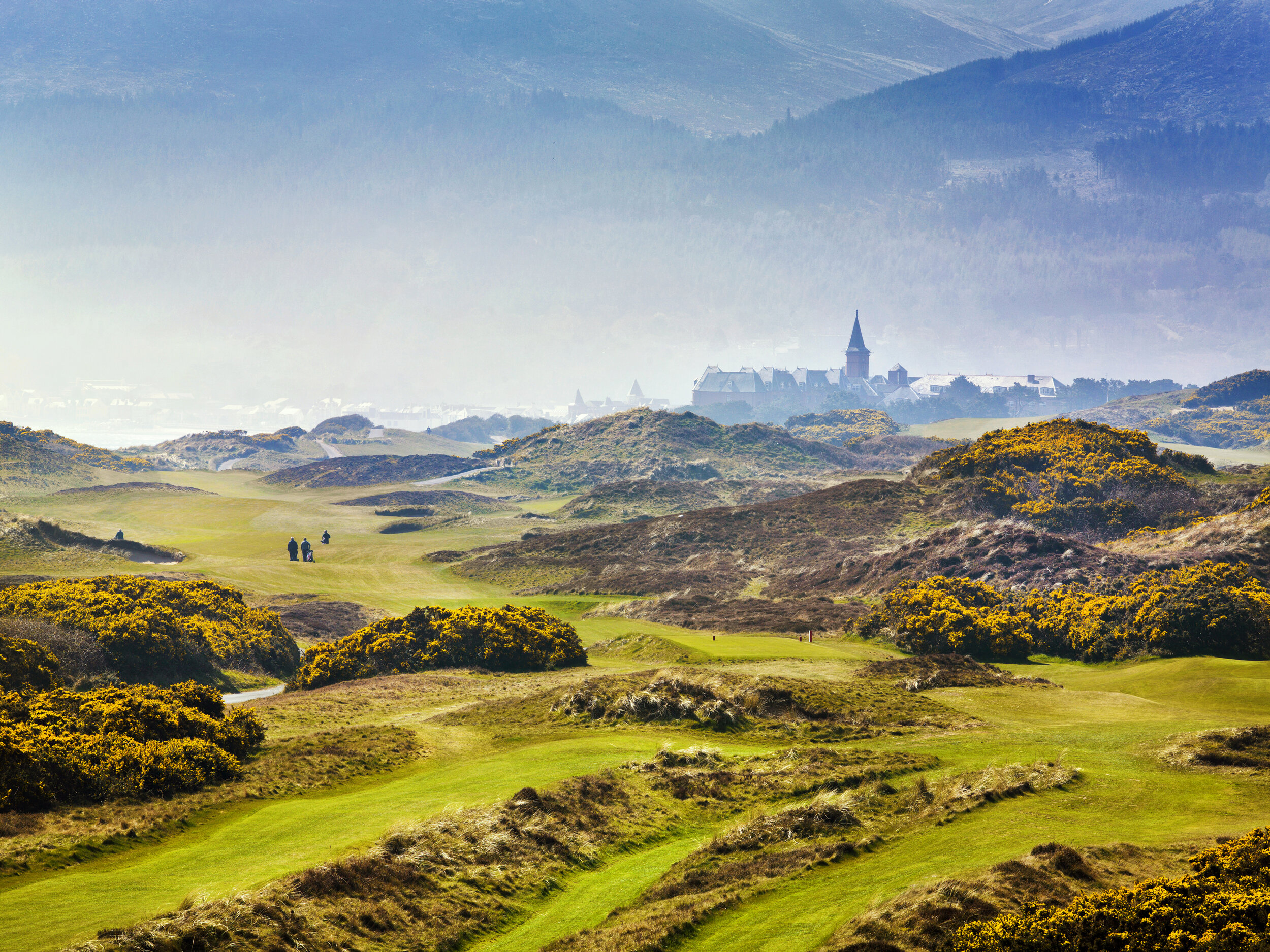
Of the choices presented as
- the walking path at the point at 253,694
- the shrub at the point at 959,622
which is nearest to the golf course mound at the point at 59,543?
the walking path at the point at 253,694

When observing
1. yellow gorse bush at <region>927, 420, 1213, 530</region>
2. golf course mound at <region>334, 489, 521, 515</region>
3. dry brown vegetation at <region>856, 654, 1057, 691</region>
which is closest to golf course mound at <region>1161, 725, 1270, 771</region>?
dry brown vegetation at <region>856, 654, 1057, 691</region>

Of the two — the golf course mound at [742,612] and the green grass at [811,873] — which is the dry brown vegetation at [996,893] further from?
the golf course mound at [742,612]

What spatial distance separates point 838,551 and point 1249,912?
59872mm

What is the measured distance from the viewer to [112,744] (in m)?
18.0

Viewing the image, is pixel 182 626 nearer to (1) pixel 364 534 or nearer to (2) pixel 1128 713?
(2) pixel 1128 713

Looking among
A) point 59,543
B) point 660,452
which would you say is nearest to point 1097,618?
point 59,543

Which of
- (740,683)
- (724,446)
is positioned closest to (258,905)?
(740,683)

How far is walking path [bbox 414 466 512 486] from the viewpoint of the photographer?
494 feet

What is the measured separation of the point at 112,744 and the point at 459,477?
14175cm

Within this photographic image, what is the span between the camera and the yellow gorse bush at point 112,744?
16156 mm

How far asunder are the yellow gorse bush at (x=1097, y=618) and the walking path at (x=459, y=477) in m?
116

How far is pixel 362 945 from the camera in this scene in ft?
40.1

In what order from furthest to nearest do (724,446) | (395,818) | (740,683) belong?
(724,446)
(740,683)
(395,818)

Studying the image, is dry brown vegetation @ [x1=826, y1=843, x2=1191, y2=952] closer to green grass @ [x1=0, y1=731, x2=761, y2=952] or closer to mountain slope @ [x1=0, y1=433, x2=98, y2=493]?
green grass @ [x1=0, y1=731, x2=761, y2=952]
